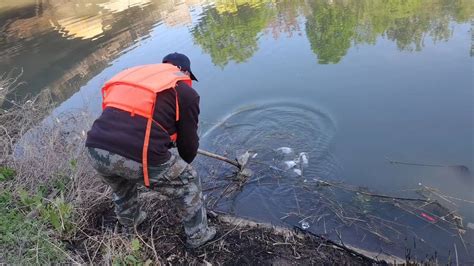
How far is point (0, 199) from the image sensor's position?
4121mm

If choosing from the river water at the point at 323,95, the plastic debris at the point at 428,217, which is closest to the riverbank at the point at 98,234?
the river water at the point at 323,95

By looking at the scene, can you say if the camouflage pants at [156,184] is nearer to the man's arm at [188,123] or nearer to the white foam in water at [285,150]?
the man's arm at [188,123]

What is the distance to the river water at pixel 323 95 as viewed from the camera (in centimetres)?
447

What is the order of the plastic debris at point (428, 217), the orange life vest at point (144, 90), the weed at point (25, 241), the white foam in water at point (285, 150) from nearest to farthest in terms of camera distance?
the orange life vest at point (144, 90) → the weed at point (25, 241) → the plastic debris at point (428, 217) → the white foam in water at point (285, 150)

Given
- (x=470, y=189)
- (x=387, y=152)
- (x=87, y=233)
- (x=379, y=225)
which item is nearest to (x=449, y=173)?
(x=470, y=189)

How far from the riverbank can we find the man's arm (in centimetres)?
88

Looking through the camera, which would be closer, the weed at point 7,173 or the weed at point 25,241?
→ the weed at point 25,241

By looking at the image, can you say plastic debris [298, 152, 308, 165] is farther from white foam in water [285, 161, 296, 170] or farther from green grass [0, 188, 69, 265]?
green grass [0, 188, 69, 265]

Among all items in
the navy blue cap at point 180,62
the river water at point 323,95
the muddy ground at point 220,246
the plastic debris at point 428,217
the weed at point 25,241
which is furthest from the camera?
the river water at point 323,95

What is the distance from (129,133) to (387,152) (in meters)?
3.82

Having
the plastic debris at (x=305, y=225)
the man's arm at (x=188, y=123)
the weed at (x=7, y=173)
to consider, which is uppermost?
the man's arm at (x=188, y=123)

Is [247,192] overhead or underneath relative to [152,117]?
underneath

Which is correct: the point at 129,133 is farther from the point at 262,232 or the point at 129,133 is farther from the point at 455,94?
the point at 455,94

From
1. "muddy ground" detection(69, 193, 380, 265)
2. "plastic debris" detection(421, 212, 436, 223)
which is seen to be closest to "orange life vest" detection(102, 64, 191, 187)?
"muddy ground" detection(69, 193, 380, 265)
